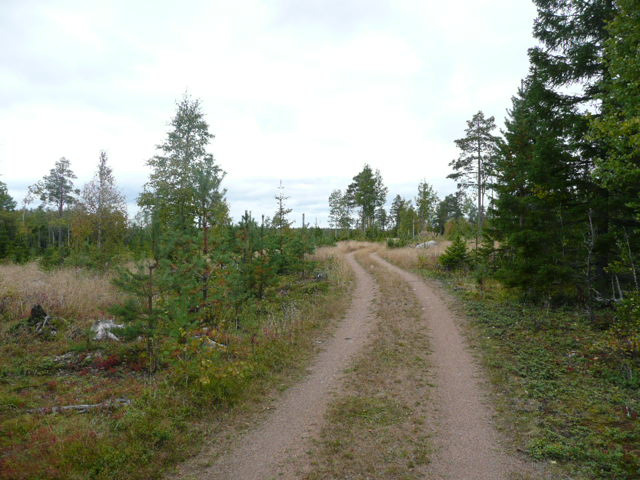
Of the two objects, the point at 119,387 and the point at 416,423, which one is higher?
the point at 119,387

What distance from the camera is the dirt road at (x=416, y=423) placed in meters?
3.81

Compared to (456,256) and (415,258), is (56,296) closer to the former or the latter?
(456,256)

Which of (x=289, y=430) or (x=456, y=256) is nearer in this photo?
(x=289, y=430)

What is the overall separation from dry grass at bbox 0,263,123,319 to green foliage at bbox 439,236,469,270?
17.0 meters

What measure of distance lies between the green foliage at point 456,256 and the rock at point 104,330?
17319mm

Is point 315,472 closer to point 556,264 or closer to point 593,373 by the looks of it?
point 593,373

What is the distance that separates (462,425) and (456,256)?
637 inches

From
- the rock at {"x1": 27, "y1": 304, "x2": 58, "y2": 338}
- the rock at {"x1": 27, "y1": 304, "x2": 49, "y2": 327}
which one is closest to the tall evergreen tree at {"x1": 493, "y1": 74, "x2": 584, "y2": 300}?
the rock at {"x1": 27, "y1": 304, "x2": 58, "y2": 338}

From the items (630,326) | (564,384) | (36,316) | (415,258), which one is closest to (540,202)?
(630,326)

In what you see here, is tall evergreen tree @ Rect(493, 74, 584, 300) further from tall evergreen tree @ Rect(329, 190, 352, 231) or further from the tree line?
tall evergreen tree @ Rect(329, 190, 352, 231)

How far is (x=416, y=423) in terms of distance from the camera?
4836 mm

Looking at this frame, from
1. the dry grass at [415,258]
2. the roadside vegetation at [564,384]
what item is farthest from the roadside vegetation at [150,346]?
the dry grass at [415,258]

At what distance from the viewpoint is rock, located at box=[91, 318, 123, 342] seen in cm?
821

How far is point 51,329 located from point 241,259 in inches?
207
